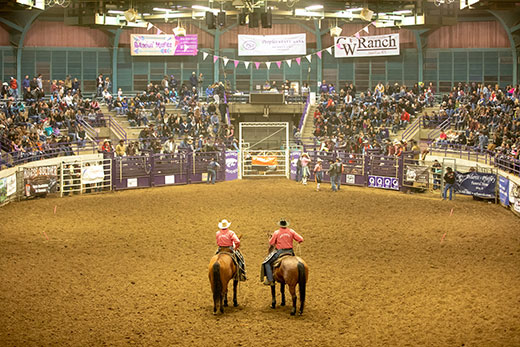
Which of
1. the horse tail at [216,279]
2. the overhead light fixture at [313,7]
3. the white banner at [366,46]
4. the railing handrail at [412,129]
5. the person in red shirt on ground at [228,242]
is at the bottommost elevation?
the horse tail at [216,279]

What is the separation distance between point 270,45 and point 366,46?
632cm

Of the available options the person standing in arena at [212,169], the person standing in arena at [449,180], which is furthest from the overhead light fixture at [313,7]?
the person standing in arena at [449,180]

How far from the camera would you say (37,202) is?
909 inches

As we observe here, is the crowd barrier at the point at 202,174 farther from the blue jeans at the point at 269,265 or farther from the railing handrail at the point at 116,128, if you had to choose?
the blue jeans at the point at 269,265

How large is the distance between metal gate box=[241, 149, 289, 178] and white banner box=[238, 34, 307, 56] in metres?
12.4

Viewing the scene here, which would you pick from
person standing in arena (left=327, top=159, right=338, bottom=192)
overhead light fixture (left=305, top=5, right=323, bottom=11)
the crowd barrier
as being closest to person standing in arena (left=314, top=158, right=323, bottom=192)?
person standing in arena (left=327, top=159, right=338, bottom=192)

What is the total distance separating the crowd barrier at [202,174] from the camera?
75.4 feet

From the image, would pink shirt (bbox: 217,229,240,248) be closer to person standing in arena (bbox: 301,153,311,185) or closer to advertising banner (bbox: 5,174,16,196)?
advertising banner (bbox: 5,174,16,196)

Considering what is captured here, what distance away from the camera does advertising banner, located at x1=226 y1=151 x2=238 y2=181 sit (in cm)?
2972

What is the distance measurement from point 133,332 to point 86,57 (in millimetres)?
33893

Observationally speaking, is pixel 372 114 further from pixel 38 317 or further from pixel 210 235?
pixel 38 317

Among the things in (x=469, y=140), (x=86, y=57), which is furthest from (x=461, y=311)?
(x=86, y=57)

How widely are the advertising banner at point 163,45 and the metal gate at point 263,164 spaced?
13.4m

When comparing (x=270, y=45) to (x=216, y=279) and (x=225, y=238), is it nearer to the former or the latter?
(x=225, y=238)
